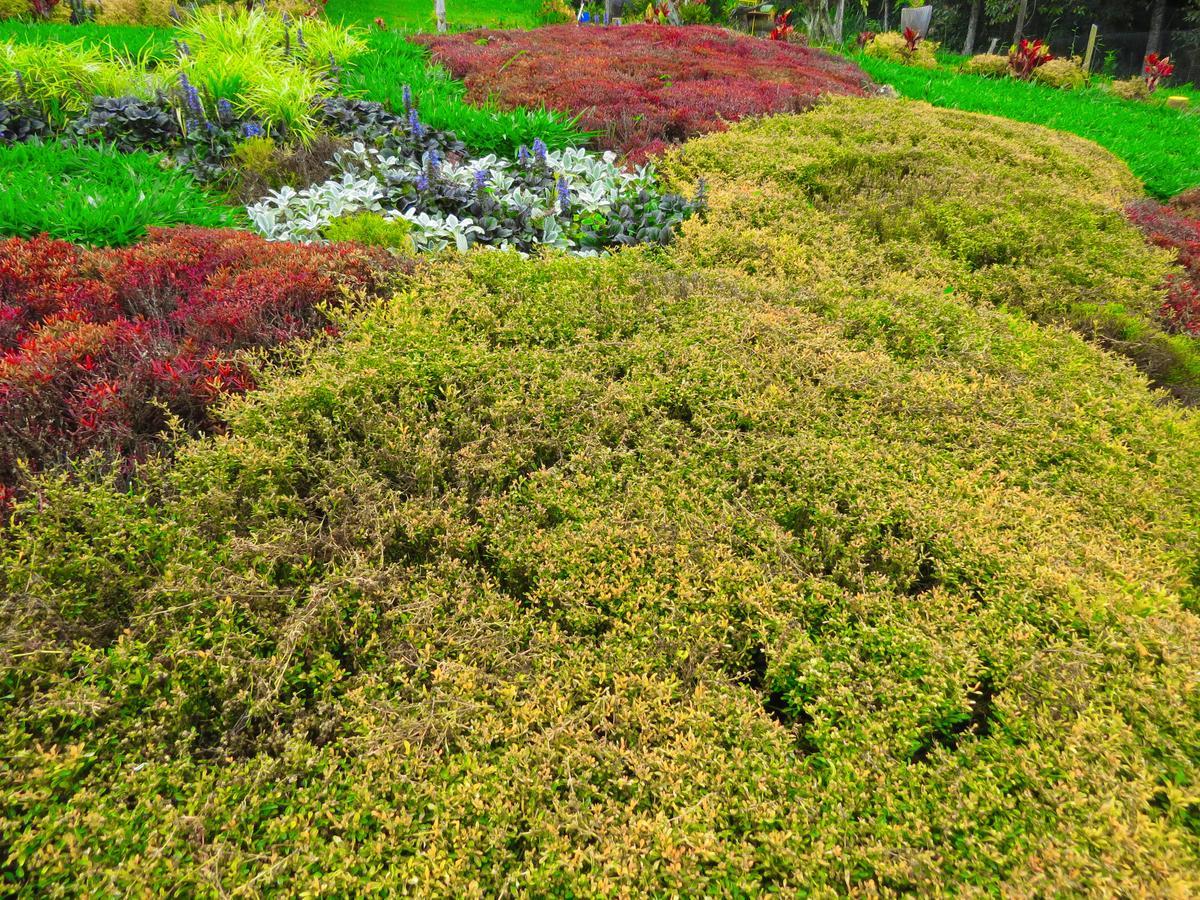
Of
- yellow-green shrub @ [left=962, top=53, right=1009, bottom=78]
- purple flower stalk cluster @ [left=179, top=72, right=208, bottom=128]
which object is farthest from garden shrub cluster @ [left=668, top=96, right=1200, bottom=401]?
yellow-green shrub @ [left=962, top=53, right=1009, bottom=78]

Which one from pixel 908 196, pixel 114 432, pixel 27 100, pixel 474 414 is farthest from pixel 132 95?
pixel 908 196

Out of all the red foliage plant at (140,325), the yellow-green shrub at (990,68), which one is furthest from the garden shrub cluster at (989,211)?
the yellow-green shrub at (990,68)

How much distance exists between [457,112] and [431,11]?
17595 millimetres

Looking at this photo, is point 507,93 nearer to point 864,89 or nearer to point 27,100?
point 27,100

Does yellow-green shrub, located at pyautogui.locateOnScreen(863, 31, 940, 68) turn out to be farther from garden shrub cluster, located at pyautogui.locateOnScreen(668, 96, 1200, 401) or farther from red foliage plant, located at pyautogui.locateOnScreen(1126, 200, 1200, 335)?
red foliage plant, located at pyautogui.locateOnScreen(1126, 200, 1200, 335)

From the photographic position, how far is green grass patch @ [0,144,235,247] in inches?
156

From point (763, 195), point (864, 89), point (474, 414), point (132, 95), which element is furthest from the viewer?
point (864, 89)

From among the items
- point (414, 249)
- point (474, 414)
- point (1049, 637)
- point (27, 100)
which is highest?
point (27, 100)

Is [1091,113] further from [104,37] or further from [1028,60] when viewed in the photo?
[104,37]

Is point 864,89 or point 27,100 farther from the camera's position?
point 864,89

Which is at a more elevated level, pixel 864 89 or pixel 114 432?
pixel 864 89

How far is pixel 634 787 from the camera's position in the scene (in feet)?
5.74

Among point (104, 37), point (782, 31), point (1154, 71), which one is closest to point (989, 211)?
point (104, 37)

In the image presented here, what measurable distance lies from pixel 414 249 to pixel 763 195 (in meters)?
2.86
